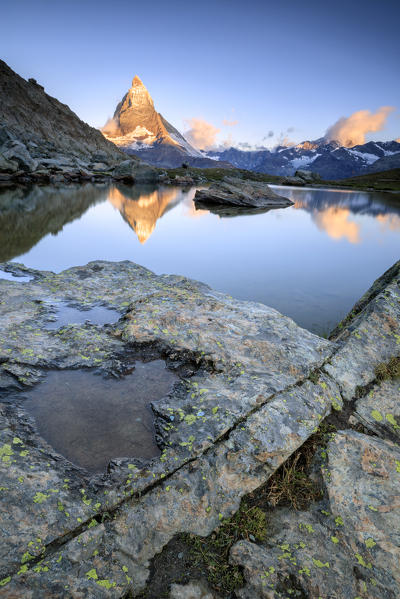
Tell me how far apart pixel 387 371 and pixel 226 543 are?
4409mm

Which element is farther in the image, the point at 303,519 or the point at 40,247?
the point at 40,247

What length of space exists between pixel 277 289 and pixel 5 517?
13262mm

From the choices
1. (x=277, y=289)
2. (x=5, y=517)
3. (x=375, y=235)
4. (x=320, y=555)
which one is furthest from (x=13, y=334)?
(x=375, y=235)

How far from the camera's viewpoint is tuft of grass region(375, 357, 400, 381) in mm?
5758

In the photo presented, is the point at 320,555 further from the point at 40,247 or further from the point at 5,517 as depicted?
the point at 40,247

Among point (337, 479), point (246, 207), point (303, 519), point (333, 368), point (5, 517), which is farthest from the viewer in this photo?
point (246, 207)

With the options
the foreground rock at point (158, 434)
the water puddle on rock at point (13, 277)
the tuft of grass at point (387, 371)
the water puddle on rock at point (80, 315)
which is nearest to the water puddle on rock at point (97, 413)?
the foreground rock at point (158, 434)

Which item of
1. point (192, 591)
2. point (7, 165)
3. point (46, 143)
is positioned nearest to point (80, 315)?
point (192, 591)

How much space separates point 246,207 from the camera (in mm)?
53188

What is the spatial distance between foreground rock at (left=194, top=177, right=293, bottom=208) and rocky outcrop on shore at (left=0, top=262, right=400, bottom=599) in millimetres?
48511

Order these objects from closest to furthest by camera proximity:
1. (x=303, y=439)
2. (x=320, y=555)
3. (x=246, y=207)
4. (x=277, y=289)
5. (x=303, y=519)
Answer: (x=320, y=555) < (x=303, y=519) < (x=303, y=439) < (x=277, y=289) < (x=246, y=207)

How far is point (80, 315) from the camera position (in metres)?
7.62

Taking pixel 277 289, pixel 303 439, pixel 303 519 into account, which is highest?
pixel 303 439

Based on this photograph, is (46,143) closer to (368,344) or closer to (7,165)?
(7,165)
